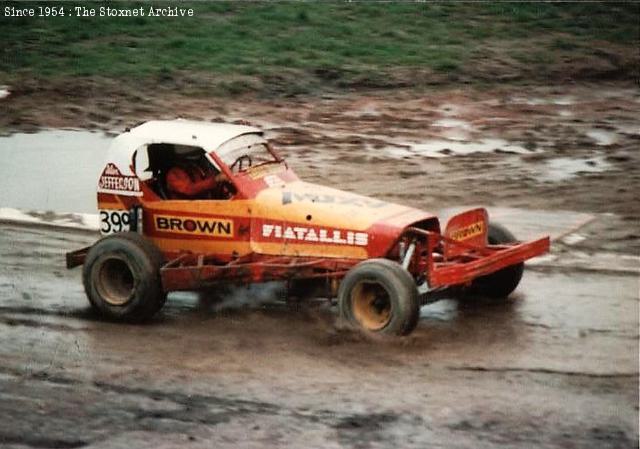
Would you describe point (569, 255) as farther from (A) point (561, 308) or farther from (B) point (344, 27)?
(B) point (344, 27)

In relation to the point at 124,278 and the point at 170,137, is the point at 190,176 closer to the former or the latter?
the point at 170,137

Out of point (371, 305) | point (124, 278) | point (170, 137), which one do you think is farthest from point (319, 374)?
point (170, 137)

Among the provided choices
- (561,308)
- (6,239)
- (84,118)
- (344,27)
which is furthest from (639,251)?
(344,27)

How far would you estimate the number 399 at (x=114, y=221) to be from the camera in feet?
35.4

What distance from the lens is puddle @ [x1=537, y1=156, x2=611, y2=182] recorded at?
52.1ft

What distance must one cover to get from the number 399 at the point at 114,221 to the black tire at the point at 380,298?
6.94ft

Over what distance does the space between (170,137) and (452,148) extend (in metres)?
7.71

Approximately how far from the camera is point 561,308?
34.5ft

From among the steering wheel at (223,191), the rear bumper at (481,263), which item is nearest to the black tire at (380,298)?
the rear bumper at (481,263)

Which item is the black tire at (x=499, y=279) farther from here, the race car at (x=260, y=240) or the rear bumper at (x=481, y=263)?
the rear bumper at (x=481, y=263)

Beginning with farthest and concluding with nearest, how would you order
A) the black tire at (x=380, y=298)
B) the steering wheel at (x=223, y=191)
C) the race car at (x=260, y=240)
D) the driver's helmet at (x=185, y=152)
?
the driver's helmet at (x=185, y=152)
the steering wheel at (x=223, y=191)
the race car at (x=260, y=240)
the black tire at (x=380, y=298)

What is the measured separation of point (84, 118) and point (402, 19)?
7.26 metres

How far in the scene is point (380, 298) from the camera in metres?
9.66

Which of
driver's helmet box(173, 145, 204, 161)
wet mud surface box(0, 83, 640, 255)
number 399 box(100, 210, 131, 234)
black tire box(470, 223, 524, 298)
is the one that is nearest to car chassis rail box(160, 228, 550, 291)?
black tire box(470, 223, 524, 298)
